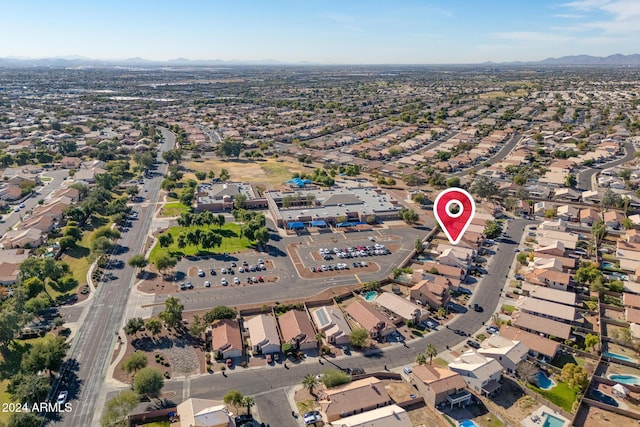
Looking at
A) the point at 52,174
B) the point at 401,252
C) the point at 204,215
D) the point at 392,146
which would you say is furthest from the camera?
the point at 392,146

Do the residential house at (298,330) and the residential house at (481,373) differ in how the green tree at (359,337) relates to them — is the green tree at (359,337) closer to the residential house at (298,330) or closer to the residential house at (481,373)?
the residential house at (298,330)

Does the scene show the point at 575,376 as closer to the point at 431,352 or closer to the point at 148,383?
the point at 431,352

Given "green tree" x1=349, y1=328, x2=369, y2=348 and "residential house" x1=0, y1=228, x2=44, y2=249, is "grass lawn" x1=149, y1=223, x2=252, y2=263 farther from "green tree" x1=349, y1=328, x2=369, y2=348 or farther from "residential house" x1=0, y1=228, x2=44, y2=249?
"green tree" x1=349, y1=328, x2=369, y2=348

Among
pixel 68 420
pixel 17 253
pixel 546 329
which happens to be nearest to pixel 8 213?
pixel 17 253

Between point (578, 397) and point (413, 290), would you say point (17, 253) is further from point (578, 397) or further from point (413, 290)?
point (578, 397)

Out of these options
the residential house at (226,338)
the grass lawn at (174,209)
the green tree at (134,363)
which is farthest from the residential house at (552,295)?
the grass lawn at (174,209)

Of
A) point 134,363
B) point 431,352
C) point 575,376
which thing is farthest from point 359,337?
point 134,363
